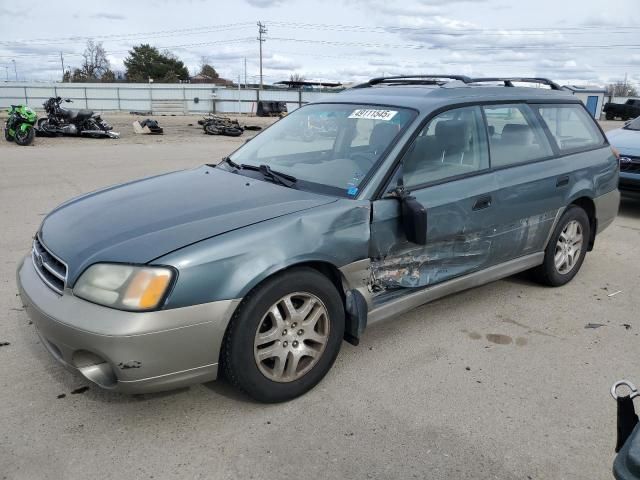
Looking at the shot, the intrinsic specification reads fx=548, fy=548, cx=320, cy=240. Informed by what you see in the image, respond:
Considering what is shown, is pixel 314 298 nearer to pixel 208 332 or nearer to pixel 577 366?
pixel 208 332

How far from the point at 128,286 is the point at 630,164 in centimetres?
729

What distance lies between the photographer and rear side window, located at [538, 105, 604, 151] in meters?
4.52

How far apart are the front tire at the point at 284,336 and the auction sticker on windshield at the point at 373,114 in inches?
49.9

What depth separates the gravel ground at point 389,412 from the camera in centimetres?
251

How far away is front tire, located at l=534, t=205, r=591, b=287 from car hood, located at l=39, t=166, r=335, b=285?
234 cm

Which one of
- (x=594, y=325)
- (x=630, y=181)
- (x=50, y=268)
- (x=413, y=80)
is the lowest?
(x=594, y=325)

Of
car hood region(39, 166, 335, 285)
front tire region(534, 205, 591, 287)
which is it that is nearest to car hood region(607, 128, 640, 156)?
front tire region(534, 205, 591, 287)

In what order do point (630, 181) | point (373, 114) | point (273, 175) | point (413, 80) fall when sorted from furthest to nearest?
point (630, 181) → point (413, 80) → point (373, 114) → point (273, 175)

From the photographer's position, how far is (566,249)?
15.4ft

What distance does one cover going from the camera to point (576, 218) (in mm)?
4641

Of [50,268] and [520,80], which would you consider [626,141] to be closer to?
[520,80]

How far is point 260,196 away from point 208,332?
95cm

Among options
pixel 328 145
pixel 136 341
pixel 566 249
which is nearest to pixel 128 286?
pixel 136 341

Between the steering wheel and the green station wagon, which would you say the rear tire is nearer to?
the green station wagon
